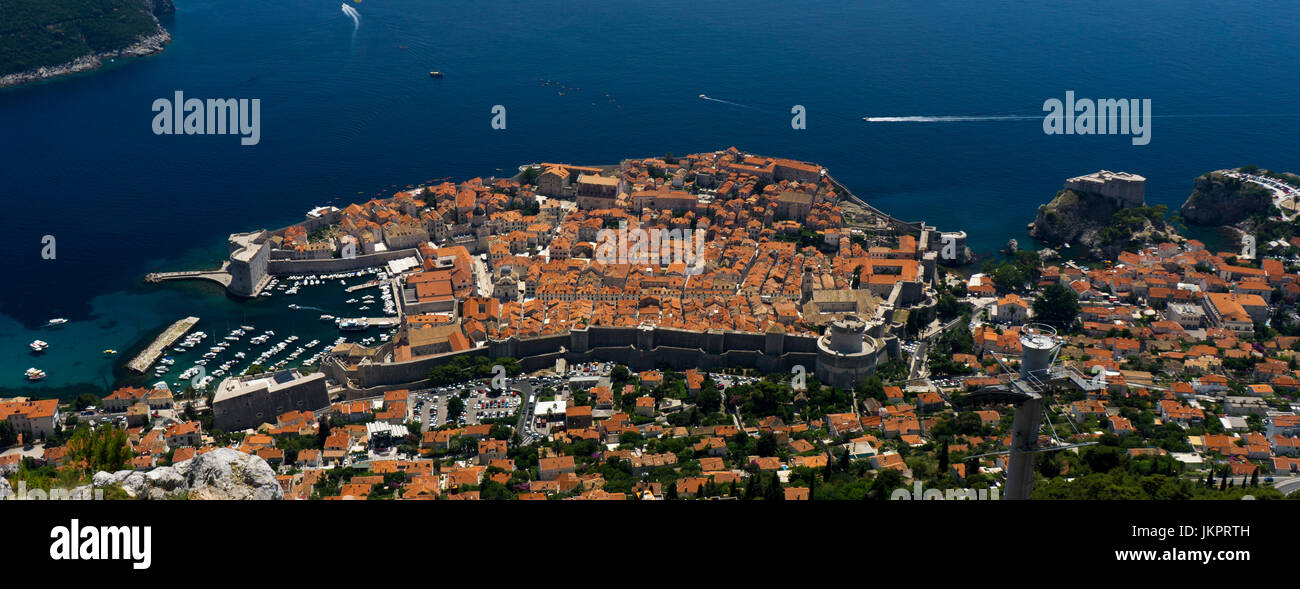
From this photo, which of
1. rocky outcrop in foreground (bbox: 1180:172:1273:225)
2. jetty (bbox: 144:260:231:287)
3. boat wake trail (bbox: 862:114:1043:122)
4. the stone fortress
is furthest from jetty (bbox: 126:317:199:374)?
rocky outcrop in foreground (bbox: 1180:172:1273:225)

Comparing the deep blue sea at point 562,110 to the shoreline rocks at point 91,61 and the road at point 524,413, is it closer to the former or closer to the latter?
the shoreline rocks at point 91,61

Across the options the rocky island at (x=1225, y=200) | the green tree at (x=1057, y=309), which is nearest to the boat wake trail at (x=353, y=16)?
the rocky island at (x=1225, y=200)

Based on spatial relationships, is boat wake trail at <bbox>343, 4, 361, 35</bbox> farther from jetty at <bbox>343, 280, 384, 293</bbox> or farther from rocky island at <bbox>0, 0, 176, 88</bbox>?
jetty at <bbox>343, 280, 384, 293</bbox>

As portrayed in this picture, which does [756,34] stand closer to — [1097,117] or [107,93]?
[1097,117]

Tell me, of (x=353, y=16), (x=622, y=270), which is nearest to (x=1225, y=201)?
(x=622, y=270)

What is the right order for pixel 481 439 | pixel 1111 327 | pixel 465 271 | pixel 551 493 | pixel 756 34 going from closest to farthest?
1. pixel 551 493
2. pixel 481 439
3. pixel 1111 327
4. pixel 465 271
5. pixel 756 34

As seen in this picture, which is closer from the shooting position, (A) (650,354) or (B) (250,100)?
(A) (650,354)

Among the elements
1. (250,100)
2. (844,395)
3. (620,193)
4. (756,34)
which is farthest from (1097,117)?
(250,100)
